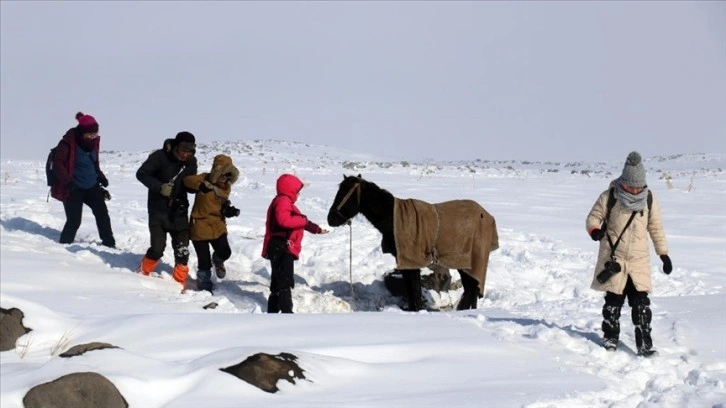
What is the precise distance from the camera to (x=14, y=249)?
388 inches

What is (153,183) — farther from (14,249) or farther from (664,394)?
(664,394)

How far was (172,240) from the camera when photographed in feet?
30.5

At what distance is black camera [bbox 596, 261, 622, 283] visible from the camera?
615 cm

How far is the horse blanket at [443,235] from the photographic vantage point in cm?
870

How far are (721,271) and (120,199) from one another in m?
10.8

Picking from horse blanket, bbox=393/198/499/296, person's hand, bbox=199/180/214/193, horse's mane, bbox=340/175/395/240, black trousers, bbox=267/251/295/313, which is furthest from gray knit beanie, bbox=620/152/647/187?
person's hand, bbox=199/180/214/193

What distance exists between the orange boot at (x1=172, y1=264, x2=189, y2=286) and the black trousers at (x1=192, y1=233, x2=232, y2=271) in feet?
0.65

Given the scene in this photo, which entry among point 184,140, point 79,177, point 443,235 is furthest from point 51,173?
point 443,235

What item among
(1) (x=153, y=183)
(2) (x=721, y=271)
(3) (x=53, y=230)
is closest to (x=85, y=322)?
(1) (x=153, y=183)

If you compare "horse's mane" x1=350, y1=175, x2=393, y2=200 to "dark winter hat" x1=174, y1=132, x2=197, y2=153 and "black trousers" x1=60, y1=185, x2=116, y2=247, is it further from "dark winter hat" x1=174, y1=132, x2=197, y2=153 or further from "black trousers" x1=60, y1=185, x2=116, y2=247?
"black trousers" x1=60, y1=185, x2=116, y2=247

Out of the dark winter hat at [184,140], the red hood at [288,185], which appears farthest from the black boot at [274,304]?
the dark winter hat at [184,140]

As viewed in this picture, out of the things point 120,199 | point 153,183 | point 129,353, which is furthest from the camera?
point 120,199

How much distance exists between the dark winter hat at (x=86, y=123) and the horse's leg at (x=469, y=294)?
5.33 meters

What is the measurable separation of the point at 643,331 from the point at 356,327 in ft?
7.50
